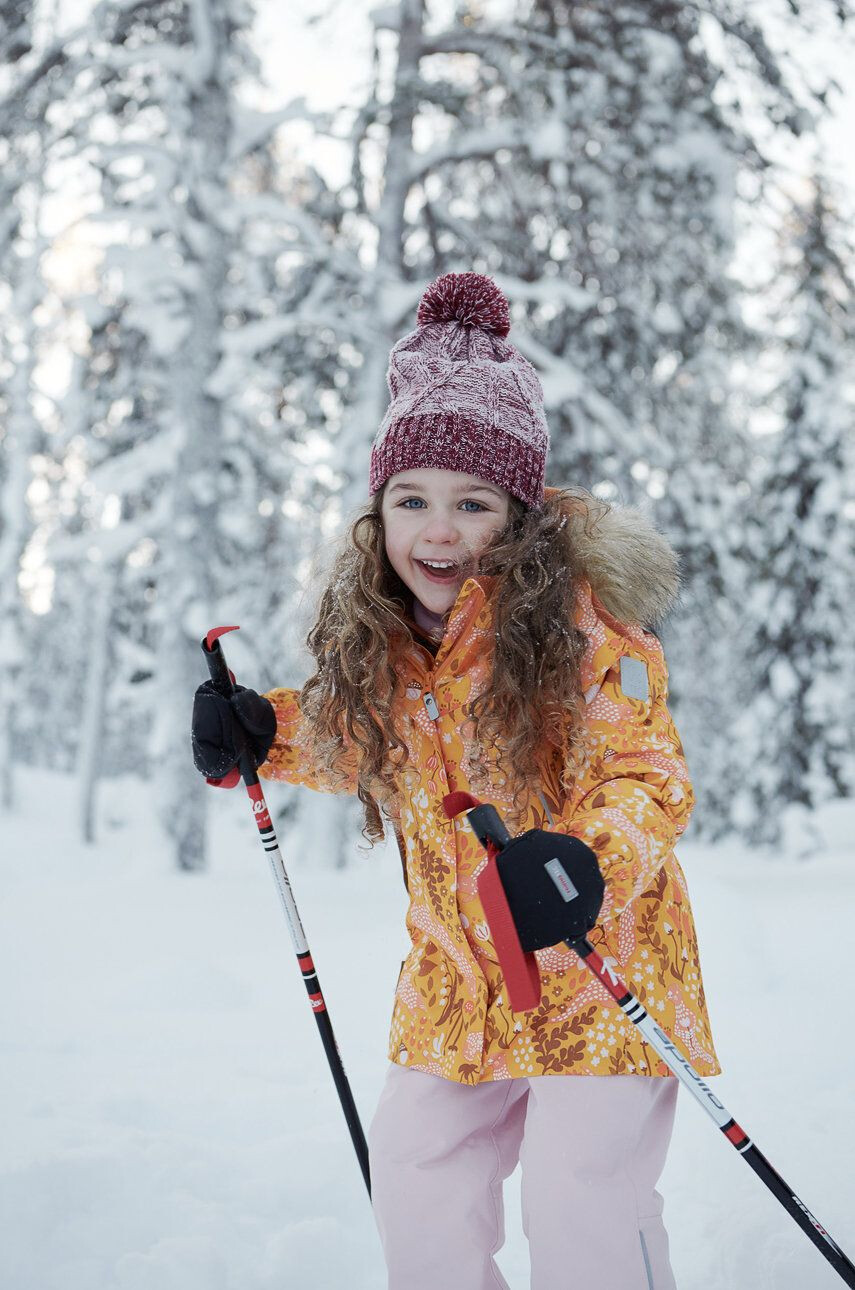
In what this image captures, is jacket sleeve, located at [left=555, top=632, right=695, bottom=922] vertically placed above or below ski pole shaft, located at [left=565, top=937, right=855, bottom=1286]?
above

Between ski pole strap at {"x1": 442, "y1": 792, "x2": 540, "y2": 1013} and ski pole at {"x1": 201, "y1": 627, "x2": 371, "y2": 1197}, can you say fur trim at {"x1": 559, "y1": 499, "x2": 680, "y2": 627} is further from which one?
ski pole at {"x1": 201, "y1": 627, "x2": 371, "y2": 1197}

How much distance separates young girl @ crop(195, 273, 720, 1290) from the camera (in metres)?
2.01

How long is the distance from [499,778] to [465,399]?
0.86 meters

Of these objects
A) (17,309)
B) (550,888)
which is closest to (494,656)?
(550,888)

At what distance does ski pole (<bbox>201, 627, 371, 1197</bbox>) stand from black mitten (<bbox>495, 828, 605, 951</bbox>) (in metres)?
1.01

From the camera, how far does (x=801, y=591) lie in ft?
→ 45.4

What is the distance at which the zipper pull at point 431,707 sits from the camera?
2.29m

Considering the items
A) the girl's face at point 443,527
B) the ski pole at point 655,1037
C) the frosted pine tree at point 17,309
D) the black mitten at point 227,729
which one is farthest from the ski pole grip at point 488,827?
the frosted pine tree at point 17,309

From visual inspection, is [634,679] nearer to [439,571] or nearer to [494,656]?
[494,656]

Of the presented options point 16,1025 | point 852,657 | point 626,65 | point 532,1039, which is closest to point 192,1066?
point 16,1025

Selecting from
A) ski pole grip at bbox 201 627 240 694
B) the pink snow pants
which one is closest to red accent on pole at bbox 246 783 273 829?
ski pole grip at bbox 201 627 240 694

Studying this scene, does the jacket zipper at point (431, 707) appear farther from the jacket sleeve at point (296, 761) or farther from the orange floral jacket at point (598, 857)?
the jacket sleeve at point (296, 761)

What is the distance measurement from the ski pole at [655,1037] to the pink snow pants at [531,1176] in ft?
0.48

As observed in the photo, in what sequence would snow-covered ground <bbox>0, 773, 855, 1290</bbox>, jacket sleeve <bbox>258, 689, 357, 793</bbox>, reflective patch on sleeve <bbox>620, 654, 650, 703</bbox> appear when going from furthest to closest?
snow-covered ground <bbox>0, 773, 855, 1290</bbox>, jacket sleeve <bbox>258, 689, 357, 793</bbox>, reflective patch on sleeve <bbox>620, 654, 650, 703</bbox>
